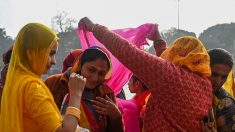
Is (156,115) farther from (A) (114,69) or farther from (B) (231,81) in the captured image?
(B) (231,81)

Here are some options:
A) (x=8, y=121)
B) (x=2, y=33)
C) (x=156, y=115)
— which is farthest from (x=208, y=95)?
(x=2, y=33)

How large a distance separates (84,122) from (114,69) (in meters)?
0.89

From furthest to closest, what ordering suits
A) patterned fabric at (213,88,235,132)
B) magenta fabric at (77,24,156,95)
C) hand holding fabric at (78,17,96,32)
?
magenta fabric at (77,24,156,95)
hand holding fabric at (78,17,96,32)
patterned fabric at (213,88,235,132)

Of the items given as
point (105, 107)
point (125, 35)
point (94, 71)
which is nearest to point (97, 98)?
point (105, 107)

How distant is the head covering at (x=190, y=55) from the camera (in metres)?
2.35

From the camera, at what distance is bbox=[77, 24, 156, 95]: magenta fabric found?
322 cm

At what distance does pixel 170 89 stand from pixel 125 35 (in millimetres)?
1285

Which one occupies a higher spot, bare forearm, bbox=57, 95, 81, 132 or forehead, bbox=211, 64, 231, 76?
bare forearm, bbox=57, 95, 81, 132

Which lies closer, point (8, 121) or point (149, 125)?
point (8, 121)

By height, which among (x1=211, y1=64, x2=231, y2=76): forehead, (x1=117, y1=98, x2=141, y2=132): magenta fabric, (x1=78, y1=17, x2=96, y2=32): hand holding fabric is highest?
(x1=78, y1=17, x2=96, y2=32): hand holding fabric

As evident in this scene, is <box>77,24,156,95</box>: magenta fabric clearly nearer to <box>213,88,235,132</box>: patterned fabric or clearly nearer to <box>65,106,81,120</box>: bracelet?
<box>213,88,235,132</box>: patterned fabric

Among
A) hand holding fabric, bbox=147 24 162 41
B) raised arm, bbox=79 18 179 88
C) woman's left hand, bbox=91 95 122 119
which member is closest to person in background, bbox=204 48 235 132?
raised arm, bbox=79 18 179 88

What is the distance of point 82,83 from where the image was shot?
2.09 metres

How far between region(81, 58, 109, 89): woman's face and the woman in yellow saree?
433 millimetres
